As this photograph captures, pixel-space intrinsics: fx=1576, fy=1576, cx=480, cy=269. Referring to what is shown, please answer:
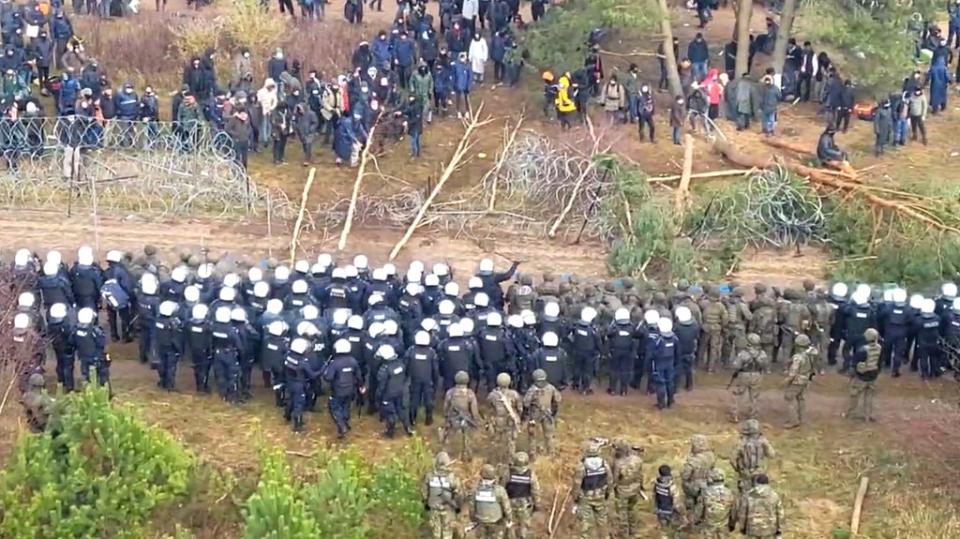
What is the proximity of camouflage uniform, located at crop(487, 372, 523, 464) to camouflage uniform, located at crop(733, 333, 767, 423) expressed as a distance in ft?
9.01

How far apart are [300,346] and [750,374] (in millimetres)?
5244

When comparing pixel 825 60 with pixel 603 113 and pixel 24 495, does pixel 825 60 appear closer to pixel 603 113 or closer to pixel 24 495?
pixel 603 113

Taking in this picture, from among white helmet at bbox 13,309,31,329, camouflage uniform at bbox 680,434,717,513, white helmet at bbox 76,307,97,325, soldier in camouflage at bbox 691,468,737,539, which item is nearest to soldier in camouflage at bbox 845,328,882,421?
camouflage uniform at bbox 680,434,717,513

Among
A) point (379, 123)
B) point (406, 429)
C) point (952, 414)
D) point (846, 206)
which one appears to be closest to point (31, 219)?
point (379, 123)

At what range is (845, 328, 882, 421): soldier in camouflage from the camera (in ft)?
60.3

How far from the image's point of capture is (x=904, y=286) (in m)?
20.8

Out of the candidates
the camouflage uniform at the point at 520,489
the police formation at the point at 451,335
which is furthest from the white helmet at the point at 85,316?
the camouflage uniform at the point at 520,489

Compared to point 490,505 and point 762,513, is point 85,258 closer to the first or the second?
point 490,505

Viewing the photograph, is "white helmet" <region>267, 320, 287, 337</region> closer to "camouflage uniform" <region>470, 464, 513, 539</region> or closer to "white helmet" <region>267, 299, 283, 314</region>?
"white helmet" <region>267, 299, 283, 314</region>

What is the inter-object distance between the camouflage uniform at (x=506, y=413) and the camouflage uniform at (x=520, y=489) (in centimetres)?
164

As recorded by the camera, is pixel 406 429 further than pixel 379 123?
No

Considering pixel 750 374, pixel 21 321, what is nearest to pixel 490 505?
pixel 750 374

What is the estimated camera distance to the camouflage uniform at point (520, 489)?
1564 cm

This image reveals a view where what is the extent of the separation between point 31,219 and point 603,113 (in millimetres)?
9753
